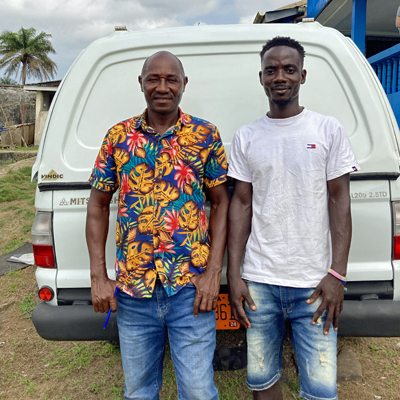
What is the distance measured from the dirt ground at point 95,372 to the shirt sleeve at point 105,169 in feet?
5.15

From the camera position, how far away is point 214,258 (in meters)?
1.78

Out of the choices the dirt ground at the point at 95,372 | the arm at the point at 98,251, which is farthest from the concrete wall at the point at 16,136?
the arm at the point at 98,251

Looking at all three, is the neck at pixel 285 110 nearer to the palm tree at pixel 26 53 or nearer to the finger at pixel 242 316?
the finger at pixel 242 316

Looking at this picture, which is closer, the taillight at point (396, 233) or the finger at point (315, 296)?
the finger at point (315, 296)

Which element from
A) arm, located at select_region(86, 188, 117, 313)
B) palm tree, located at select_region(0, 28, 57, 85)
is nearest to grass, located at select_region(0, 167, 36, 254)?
arm, located at select_region(86, 188, 117, 313)

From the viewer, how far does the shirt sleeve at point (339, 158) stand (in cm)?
173

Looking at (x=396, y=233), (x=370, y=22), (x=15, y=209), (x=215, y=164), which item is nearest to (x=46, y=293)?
(x=215, y=164)

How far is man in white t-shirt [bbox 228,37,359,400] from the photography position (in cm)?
176

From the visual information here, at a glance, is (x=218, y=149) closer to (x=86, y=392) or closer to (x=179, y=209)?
(x=179, y=209)

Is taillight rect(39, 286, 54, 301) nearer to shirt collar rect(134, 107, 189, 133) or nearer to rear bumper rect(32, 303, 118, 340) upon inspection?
rear bumper rect(32, 303, 118, 340)

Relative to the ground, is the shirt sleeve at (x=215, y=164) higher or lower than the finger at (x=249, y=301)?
higher

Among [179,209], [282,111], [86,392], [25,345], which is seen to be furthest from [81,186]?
[25,345]

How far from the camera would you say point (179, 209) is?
1.74 m

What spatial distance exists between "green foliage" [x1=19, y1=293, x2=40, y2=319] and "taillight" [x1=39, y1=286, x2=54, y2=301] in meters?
1.90
